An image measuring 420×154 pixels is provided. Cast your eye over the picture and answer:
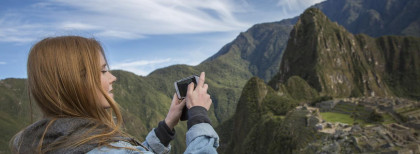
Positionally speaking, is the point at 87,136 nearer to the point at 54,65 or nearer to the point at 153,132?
the point at 54,65

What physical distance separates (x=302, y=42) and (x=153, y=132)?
185 metres

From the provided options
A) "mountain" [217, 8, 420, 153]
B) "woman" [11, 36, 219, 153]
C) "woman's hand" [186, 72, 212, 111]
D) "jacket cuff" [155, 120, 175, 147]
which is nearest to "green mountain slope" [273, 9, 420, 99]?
"mountain" [217, 8, 420, 153]

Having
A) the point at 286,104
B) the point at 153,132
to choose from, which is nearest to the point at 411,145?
the point at 153,132

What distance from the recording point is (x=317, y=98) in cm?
9162

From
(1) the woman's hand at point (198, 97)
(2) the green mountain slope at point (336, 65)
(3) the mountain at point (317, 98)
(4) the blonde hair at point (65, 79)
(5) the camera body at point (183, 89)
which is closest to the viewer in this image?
(4) the blonde hair at point (65, 79)

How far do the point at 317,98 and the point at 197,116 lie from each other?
9497cm

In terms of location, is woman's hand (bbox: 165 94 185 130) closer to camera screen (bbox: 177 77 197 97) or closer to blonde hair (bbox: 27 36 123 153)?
camera screen (bbox: 177 77 197 97)

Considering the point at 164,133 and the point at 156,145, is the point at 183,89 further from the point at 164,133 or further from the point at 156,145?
the point at 156,145

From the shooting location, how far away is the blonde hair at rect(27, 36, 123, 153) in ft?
8.07

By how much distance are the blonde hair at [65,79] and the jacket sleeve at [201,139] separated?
0.60 metres

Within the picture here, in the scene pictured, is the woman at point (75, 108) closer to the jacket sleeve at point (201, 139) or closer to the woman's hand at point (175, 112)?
the jacket sleeve at point (201, 139)

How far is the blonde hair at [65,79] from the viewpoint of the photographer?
8.07ft

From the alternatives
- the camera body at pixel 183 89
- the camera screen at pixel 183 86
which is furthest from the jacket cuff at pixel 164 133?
the camera screen at pixel 183 86

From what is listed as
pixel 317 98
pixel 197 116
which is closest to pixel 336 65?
pixel 317 98
